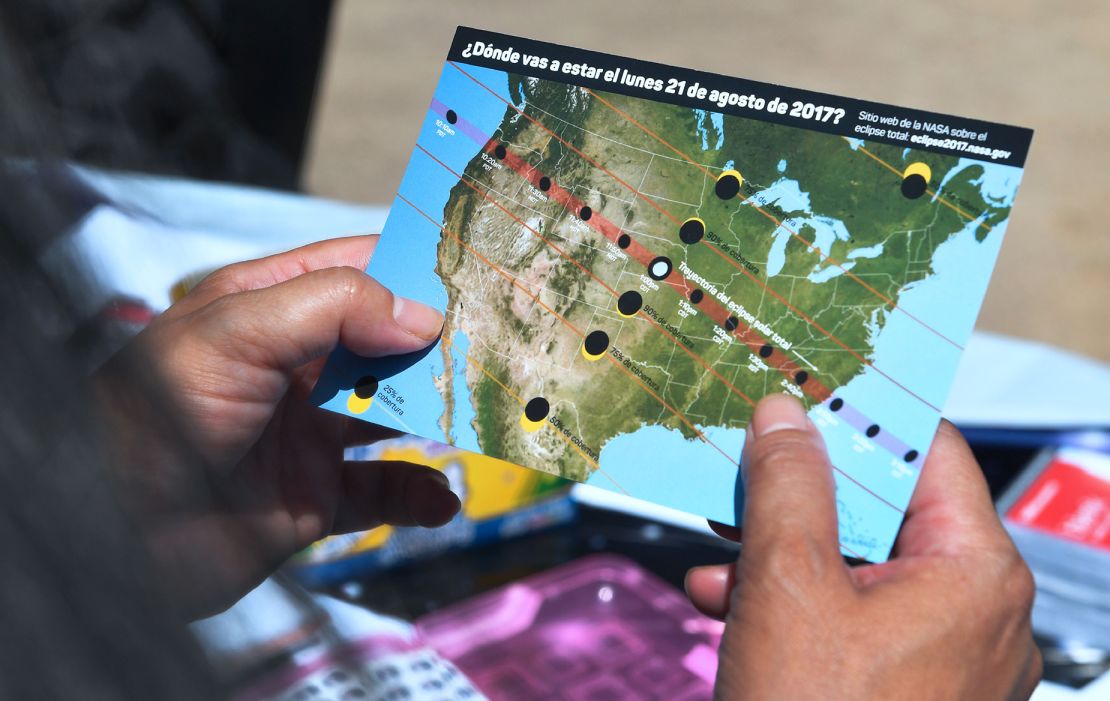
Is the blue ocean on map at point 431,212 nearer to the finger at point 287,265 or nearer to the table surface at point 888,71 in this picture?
the finger at point 287,265

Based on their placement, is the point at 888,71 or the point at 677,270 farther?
the point at 888,71

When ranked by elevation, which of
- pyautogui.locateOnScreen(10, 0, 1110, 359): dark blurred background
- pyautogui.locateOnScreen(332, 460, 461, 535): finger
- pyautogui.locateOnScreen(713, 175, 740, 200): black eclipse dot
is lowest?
pyautogui.locateOnScreen(332, 460, 461, 535): finger

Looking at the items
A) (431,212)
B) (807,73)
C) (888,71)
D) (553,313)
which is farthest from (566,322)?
(888,71)

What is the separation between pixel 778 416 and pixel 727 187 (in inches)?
6.1

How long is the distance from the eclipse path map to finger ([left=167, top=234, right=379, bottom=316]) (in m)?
0.13

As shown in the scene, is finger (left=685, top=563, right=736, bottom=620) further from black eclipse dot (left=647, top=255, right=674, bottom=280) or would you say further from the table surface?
the table surface

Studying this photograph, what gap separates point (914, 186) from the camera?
23.8 inches

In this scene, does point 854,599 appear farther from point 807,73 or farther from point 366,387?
point 807,73

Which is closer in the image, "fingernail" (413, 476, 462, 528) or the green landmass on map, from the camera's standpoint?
the green landmass on map

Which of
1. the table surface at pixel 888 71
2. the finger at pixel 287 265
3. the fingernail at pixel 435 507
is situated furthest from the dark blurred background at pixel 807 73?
the fingernail at pixel 435 507

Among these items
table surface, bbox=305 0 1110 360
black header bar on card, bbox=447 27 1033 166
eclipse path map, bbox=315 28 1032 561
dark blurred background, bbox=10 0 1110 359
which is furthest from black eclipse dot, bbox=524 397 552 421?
table surface, bbox=305 0 1110 360

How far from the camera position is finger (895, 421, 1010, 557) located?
60 centimetres

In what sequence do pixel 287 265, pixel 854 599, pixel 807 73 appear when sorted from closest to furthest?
pixel 854 599 → pixel 287 265 → pixel 807 73

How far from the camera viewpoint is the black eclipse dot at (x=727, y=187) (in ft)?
2.06
